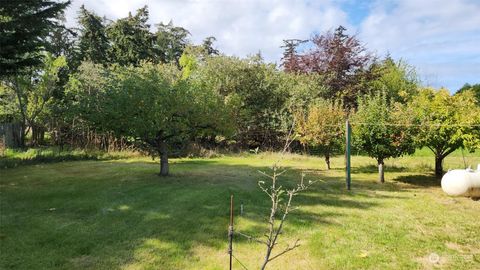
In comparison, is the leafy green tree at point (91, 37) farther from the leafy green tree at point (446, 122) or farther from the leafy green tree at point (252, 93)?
the leafy green tree at point (446, 122)

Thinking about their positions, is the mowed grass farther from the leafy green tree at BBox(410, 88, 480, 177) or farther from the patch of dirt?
the leafy green tree at BBox(410, 88, 480, 177)

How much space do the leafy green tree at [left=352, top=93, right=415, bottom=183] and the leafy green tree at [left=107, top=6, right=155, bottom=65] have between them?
22.7 metres

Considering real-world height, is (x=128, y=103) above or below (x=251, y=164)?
above

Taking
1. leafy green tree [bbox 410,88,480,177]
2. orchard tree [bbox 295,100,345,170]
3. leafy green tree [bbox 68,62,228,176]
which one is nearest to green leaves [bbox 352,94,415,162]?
leafy green tree [bbox 410,88,480,177]

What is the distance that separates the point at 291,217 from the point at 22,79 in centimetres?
1618

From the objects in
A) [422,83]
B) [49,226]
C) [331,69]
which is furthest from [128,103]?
[422,83]

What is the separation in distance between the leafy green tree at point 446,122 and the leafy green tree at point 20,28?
38.5 ft

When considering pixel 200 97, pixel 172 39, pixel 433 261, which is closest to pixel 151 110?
pixel 200 97

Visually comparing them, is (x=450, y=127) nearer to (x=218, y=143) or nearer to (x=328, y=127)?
(x=328, y=127)

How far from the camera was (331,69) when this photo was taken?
22.8m

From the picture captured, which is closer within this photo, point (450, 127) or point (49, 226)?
point (49, 226)

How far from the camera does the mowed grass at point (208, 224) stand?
5.34m

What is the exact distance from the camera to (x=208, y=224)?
669 centimetres

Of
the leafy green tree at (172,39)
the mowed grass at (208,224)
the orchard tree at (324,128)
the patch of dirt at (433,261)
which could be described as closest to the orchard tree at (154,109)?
the mowed grass at (208,224)
